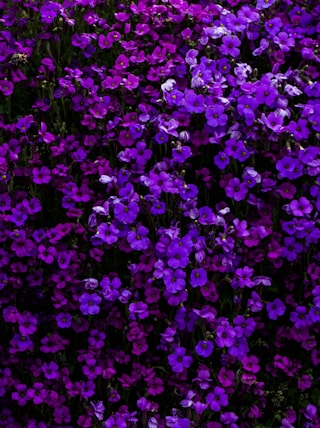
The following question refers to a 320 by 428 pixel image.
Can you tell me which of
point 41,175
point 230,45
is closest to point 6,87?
point 41,175

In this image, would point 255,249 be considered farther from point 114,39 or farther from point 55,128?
point 114,39

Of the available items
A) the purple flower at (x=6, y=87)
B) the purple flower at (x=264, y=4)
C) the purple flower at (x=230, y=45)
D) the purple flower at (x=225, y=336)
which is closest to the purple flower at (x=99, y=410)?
the purple flower at (x=225, y=336)

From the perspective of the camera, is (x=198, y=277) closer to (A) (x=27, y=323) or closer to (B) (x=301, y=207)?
(B) (x=301, y=207)

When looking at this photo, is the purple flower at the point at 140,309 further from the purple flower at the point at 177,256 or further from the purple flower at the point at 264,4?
the purple flower at the point at 264,4

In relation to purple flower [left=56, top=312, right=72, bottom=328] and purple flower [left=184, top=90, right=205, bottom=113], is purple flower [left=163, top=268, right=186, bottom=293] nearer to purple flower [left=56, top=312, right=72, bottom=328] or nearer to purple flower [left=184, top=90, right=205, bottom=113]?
purple flower [left=56, top=312, right=72, bottom=328]

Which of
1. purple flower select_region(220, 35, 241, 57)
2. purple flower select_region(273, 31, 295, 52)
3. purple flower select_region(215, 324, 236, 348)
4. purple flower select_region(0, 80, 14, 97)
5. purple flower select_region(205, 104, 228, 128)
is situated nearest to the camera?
purple flower select_region(215, 324, 236, 348)

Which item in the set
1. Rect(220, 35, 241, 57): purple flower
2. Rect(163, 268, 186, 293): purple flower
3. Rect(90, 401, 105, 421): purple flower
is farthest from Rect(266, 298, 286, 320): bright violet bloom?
Rect(220, 35, 241, 57): purple flower

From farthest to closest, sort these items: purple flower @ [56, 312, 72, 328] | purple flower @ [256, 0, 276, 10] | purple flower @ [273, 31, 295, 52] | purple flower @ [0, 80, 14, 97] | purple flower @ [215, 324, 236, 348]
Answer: purple flower @ [256, 0, 276, 10]
purple flower @ [273, 31, 295, 52]
purple flower @ [0, 80, 14, 97]
purple flower @ [56, 312, 72, 328]
purple flower @ [215, 324, 236, 348]

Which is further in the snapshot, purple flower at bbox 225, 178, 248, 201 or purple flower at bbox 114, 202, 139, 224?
purple flower at bbox 225, 178, 248, 201
